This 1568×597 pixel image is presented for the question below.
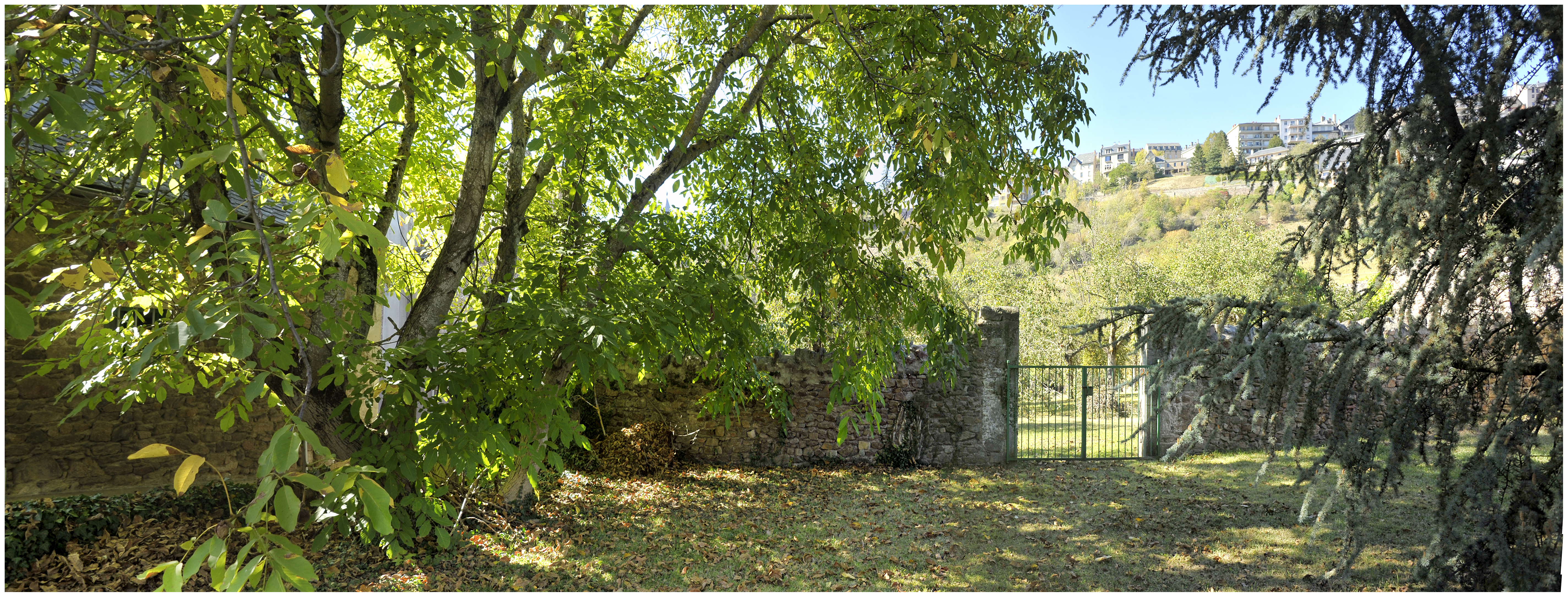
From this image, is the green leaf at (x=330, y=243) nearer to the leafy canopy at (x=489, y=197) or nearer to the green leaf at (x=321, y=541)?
the leafy canopy at (x=489, y=197)

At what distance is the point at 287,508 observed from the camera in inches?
51.4

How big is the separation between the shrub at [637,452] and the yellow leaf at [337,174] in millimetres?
8076

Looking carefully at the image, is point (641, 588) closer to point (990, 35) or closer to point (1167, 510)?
point (990, 35)

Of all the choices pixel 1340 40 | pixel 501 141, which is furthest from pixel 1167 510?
pixel 501 141

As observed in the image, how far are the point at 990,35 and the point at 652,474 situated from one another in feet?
21.9

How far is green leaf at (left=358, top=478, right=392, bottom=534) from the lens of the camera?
1.37 meters

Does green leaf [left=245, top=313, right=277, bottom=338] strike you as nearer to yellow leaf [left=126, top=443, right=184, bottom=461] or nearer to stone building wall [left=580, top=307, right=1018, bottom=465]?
yellow leaf [left=126, top=443, right=184, bottom=461]

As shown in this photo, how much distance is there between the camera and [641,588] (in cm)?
A: 533

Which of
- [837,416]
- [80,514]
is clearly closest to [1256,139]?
[837,416]

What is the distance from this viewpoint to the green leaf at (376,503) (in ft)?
4.48

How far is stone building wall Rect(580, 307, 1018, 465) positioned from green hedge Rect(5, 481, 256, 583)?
179 inches

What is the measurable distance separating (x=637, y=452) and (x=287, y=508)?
8245 mm

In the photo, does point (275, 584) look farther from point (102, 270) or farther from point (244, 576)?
point (102, 270)

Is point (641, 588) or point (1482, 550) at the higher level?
point (1482, 550)
